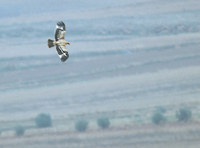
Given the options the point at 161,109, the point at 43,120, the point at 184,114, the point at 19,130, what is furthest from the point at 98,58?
the point at 184,114

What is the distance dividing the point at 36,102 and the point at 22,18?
7.75 meters

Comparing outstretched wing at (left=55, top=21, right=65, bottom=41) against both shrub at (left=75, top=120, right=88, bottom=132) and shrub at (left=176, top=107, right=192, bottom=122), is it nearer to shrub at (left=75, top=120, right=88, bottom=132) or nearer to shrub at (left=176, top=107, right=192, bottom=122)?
shrub at (left=176, top=107, right=192, bottom=122)

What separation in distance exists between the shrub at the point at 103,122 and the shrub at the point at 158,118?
3234 mm

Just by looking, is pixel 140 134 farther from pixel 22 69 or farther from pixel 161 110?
pixel 22 69

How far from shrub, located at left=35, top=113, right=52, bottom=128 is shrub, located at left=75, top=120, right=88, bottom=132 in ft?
6.53

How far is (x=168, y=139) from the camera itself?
55.0 meters

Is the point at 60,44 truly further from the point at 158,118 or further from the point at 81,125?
the point at 81,125

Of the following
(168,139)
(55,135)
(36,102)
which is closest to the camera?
(168,139)

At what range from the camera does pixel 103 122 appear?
61.2m

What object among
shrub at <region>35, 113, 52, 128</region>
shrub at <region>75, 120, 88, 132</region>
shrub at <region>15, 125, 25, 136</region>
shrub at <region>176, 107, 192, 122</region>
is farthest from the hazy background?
shrub at <region>15, 125, 25, 136</region>

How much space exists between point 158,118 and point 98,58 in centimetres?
1421

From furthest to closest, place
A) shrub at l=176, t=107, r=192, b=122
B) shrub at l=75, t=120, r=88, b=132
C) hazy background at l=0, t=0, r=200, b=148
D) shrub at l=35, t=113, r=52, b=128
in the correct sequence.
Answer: hazy background at l=0, t=0, r=200, b=148 → shrub at l=35, t=113, r=52, b=128 → shrub at l=75, t=120, r=88, b=132 → shrub at l=176, t=107, r=192, b=122

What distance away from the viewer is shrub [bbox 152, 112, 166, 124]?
60338mm

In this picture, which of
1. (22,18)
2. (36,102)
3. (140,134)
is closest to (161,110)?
(140,134)
